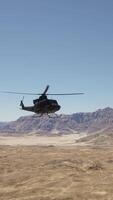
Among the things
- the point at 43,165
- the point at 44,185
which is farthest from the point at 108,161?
the point at 44,185

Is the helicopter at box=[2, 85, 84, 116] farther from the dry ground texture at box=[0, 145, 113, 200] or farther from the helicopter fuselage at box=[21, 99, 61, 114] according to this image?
the dry ground texture at box=[0, 145, 113, 200]

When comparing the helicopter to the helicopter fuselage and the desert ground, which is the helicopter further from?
the desert ground

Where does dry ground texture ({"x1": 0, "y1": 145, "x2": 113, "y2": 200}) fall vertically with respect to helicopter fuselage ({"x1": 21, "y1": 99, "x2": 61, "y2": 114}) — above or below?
below

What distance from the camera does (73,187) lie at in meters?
36.4

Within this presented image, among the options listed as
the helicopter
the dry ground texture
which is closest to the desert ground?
the dry ground texture

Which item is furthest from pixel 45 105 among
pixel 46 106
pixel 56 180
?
pixel 56 180

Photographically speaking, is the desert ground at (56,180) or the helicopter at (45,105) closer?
the desert ground at (56,180)

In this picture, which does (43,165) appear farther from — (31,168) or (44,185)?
(44,185)

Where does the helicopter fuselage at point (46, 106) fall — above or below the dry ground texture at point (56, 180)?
above

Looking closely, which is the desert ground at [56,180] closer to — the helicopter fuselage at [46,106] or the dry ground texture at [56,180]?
the dry ground texture at [56,180]

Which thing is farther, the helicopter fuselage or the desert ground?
the helicopter fuselage

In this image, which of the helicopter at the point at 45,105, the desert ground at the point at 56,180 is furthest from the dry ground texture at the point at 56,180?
the helicopter at the point at 45,105

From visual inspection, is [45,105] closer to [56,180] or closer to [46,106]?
[46,106]

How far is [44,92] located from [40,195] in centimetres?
1172
